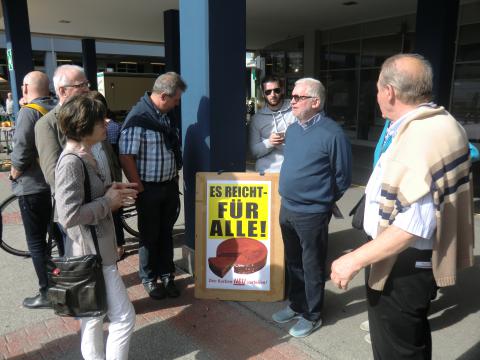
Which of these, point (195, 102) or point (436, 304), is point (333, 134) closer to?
point (195, 102)

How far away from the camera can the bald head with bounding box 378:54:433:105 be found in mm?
1709

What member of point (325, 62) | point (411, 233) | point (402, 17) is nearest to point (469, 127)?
point (402, 17)

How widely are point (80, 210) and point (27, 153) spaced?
4.10 ft

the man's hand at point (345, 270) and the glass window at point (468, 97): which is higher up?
the glass window at point (468, 97)

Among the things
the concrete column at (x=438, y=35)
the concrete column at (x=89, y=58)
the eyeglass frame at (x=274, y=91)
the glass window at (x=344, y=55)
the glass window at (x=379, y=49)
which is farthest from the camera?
the concrete column at (x=89, y=58)

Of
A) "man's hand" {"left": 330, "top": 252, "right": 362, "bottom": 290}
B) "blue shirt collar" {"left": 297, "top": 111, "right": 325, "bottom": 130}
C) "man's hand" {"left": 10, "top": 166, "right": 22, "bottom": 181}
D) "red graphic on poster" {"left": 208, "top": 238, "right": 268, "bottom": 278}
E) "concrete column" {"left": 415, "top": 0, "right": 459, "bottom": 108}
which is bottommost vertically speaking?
"red graphic on poster" {"left": 208, "top": 238, "right": 268, "bottom": 278}

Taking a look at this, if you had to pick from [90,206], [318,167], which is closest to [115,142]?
[90,206]

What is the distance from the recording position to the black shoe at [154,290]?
3.52 metres

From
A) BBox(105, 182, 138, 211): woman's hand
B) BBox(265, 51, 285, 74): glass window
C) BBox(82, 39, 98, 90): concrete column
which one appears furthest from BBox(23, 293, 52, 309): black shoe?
BBox(82, 39, 98, 90): concrete column

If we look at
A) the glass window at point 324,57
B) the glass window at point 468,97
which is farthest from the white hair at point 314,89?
the glass window at point 324,57

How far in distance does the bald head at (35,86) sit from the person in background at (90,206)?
118cm

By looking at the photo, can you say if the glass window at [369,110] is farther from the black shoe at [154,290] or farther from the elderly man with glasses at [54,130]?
the elderly man with glasses at [54,130]

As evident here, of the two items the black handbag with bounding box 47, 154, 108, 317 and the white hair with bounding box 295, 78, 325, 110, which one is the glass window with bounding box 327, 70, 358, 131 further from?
the black handbag with bounding box 47, 154, 108, 317

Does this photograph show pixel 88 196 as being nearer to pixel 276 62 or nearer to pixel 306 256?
pixel 306 256
